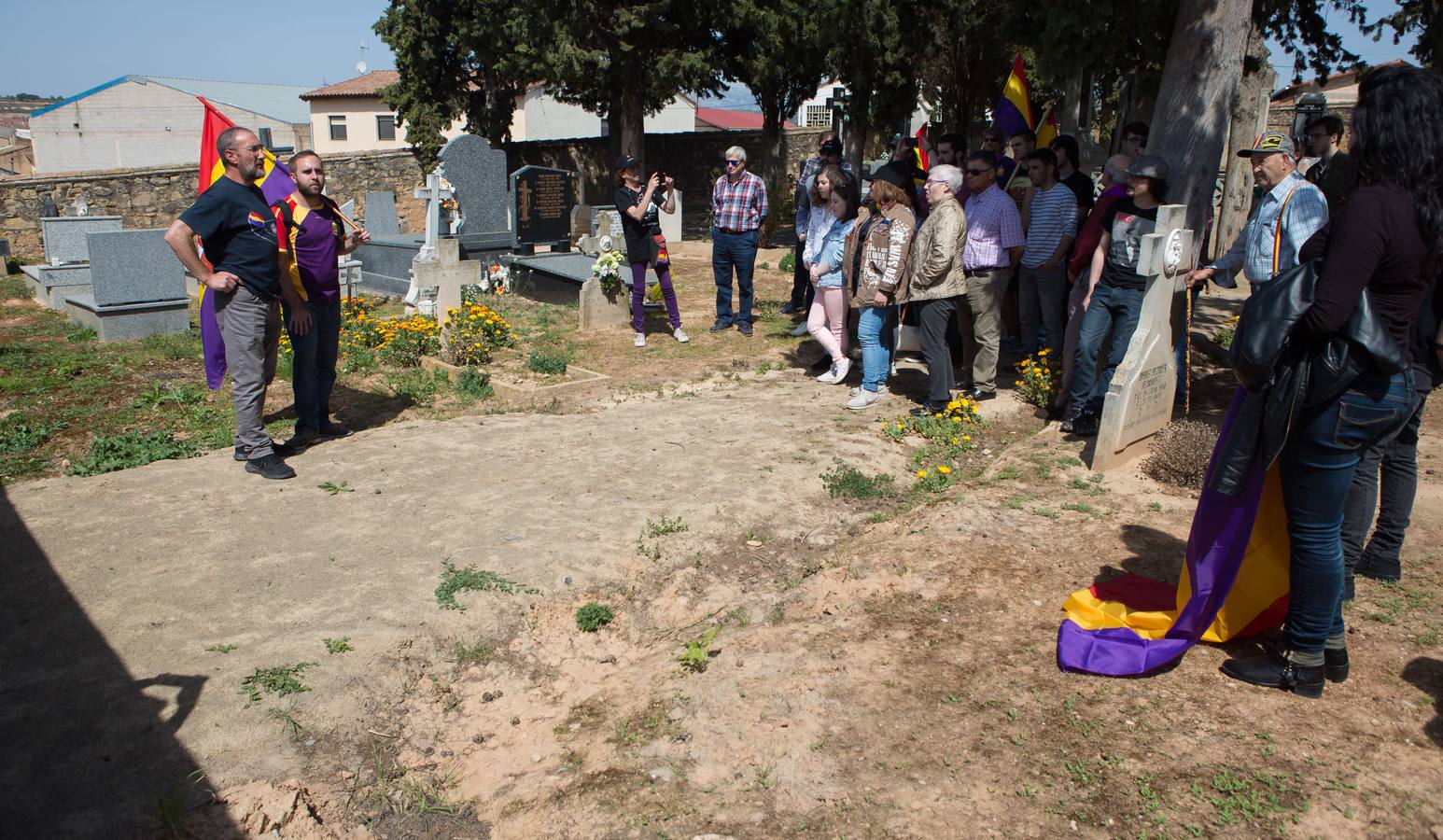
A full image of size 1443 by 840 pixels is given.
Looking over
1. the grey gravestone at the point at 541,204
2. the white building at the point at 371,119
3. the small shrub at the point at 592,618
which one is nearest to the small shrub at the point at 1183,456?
the small shrub at the point at 592,618

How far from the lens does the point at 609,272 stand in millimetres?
10234

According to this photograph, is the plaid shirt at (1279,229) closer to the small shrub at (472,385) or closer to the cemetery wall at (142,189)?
the small shrub at (472,385)

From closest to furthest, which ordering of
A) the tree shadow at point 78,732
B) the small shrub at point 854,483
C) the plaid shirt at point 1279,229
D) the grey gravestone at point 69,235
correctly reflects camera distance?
the tree shadow at point 78,732 → the plaid shirt at point 1279,229 → the small shrub at point 854,483 → the grey gravestone at point 69,235

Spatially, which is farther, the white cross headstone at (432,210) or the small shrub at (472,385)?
the white cross headstone at (432,210)

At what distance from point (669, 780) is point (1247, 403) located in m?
2.28

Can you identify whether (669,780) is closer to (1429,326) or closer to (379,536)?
(379,536)

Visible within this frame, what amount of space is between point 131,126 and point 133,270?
36.0 meters

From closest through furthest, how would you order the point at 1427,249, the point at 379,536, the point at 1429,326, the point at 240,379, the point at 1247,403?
the point at 1427,249
the point at 1247,403
the point at 1429,326
the point at 379,536
the point at 240,379

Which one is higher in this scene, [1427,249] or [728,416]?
[1427,249]

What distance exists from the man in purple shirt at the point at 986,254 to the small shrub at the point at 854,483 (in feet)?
5.47

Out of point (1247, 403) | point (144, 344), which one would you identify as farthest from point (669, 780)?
point (144, 344)

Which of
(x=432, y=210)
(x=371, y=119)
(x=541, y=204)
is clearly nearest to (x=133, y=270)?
(x=432, y=210)

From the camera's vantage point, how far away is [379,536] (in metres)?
4.84

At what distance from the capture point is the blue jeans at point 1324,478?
300cm
